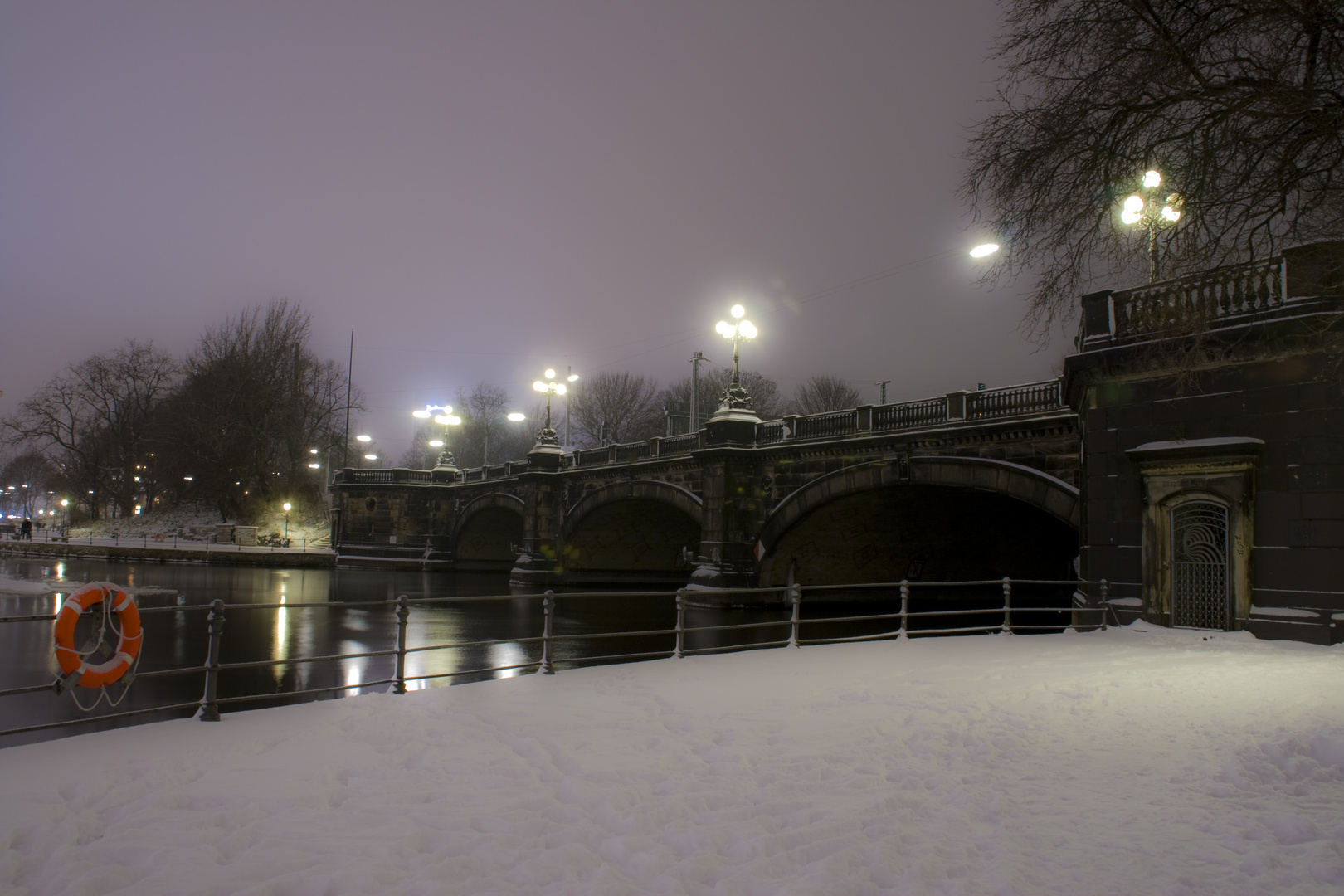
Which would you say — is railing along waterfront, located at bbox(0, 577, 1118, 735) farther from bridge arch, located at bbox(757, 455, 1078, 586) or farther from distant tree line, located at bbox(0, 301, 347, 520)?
distant tree line, located at bbox(0, 301, 347, 520)

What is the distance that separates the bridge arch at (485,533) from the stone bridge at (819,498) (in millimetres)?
618

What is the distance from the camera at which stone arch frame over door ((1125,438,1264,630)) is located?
12320mm

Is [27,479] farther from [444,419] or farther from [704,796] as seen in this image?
[704,796]

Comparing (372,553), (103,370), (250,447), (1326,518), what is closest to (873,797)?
(1326,518)

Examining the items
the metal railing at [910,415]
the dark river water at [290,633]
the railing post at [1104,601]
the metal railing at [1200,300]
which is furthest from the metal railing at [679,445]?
the metal railing at [1200,300]

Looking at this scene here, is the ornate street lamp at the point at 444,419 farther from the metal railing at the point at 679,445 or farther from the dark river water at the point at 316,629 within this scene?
the metal railing at the point at 679,445

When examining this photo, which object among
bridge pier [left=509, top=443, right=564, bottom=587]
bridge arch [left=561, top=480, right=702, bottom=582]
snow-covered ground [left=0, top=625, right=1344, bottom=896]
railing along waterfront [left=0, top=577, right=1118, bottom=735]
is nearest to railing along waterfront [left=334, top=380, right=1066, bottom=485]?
bridge arch [left=561, top=480, right=702, bottom=582]

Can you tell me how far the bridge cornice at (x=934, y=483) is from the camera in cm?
1819

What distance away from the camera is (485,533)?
51062mm

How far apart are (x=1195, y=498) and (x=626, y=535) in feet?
95.7

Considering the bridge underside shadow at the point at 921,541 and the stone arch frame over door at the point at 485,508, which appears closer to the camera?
the bridge underside shadow at the point at 921,541

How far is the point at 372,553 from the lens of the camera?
5019 cm

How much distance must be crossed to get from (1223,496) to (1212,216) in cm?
671

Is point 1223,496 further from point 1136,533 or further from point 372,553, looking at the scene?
point 372,553
